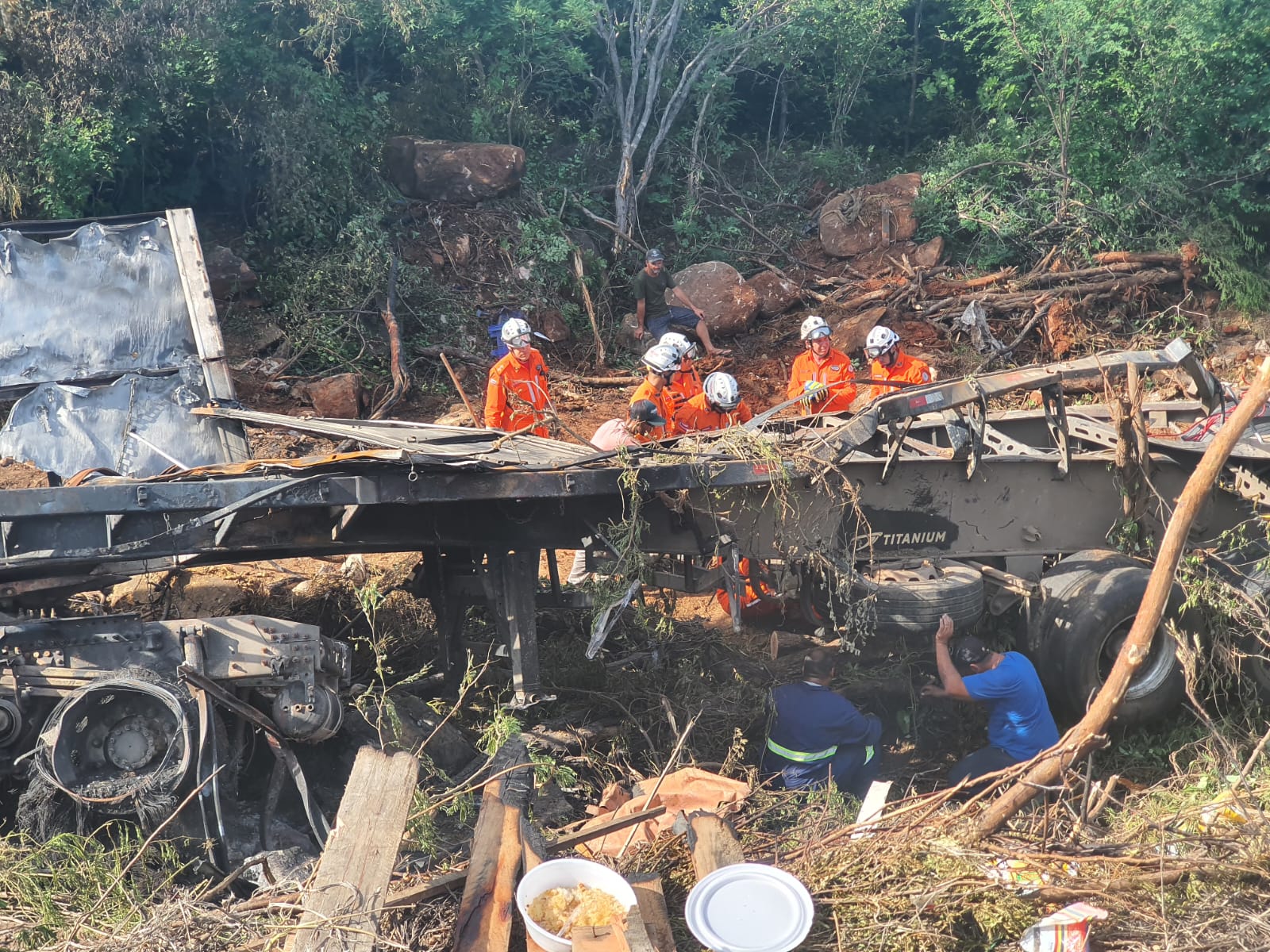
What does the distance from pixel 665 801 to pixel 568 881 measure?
3.83 ft

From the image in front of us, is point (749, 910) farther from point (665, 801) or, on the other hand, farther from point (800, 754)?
point (800, 754)

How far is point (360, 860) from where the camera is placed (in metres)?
4.32

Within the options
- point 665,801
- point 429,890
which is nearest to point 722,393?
point 665,801

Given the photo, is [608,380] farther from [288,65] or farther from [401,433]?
[401,433]

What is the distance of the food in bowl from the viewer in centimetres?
415

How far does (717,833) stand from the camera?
469 centimetres

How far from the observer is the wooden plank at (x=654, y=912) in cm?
420

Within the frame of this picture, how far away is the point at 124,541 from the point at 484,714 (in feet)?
7.40

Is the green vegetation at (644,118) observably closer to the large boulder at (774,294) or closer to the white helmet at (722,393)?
the large boulder at (774,294)

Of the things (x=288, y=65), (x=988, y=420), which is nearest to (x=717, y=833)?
(x=988, y=420)

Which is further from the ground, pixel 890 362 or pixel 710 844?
pixel 890 362

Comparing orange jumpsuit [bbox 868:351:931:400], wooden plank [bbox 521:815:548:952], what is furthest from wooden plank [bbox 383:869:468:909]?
orange jumpsuit [bbox 868:351:931:400]

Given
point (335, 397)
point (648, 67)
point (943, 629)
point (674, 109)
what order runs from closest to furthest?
point (943, 629) → point (335, 397) → point (674, 109) → point (648, 67)

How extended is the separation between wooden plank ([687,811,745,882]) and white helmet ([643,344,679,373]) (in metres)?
3.96
